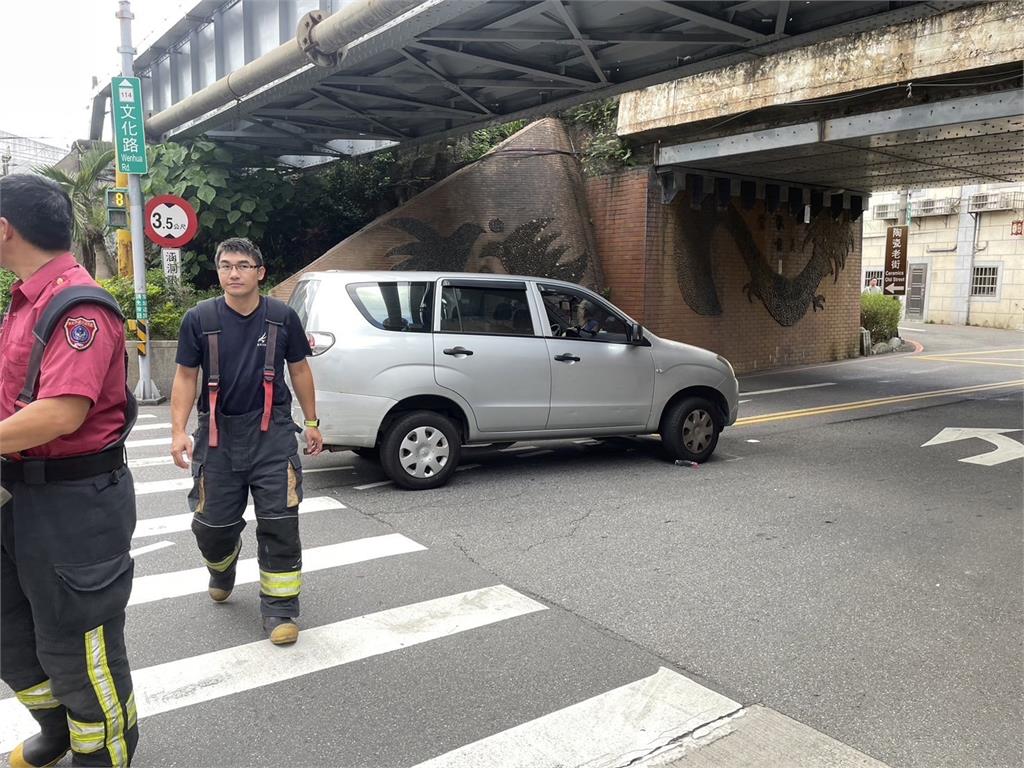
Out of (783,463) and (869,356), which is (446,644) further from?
(869,356)

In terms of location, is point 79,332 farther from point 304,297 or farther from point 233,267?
point 304,297

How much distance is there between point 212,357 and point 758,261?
14058 millimetres

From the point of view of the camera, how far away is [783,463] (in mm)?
8016

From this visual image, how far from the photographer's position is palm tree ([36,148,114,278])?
15.4 m

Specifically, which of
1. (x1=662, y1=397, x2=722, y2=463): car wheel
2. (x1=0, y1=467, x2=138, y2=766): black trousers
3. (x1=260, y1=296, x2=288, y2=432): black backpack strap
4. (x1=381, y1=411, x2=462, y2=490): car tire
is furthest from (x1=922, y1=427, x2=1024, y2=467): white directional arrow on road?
(x1=0, y1=467, x2=138, y2=766): black trousers

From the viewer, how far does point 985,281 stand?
3175cm

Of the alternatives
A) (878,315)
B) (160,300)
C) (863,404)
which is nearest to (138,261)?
(160,300)

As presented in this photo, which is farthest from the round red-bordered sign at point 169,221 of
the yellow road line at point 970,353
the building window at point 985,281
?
the building window at point 985,281

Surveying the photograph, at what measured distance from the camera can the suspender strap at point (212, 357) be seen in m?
3.80

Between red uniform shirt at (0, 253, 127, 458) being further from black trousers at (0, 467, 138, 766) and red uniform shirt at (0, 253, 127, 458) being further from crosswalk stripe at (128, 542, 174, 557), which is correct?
crosswalk stripe at (128, 542, 174, 557)

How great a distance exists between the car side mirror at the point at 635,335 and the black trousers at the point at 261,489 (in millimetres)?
4248

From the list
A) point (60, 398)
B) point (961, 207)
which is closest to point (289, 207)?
point (60, 398)

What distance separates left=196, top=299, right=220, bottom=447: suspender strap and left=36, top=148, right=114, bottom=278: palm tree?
44.2ft

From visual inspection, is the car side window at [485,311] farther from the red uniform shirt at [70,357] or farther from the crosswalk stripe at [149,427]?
the crosswalk stripe at [149,427]
